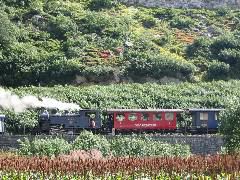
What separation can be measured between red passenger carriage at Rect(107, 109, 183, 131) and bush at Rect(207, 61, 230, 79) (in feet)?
53.7

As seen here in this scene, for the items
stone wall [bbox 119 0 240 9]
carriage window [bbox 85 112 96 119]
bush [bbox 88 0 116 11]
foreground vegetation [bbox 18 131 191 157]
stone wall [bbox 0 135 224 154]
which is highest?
stone wall [bbox 119 0 240 9]

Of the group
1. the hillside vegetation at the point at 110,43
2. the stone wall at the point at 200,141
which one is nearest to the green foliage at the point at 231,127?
the stone wall at the point at 200,141

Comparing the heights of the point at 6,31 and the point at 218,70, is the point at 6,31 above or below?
above

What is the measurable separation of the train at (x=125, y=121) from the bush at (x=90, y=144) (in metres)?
7.07

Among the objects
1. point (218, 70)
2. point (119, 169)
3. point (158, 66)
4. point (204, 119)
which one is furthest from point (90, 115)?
point (119, 169)

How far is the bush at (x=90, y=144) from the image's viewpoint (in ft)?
123

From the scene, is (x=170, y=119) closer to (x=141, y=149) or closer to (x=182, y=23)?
(x=141, y=149)

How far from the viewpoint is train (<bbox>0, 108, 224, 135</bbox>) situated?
152ft

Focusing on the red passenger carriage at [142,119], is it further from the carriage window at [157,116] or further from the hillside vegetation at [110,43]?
the hillside vegetation at [110,43]

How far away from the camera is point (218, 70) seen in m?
64.0

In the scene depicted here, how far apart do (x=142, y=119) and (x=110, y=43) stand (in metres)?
19.3

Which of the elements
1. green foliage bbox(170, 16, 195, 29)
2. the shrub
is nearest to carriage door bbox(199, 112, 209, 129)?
the shrub

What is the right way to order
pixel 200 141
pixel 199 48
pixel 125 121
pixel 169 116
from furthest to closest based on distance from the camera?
pixel 199 48
pixel 169 116
pixel 125 121
pixel 200 141

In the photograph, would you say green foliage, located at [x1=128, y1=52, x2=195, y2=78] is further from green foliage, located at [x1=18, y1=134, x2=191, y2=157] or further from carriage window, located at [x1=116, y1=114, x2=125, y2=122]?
green foliage, located at [x1=18, y1=134, x2=191, y2=157]
